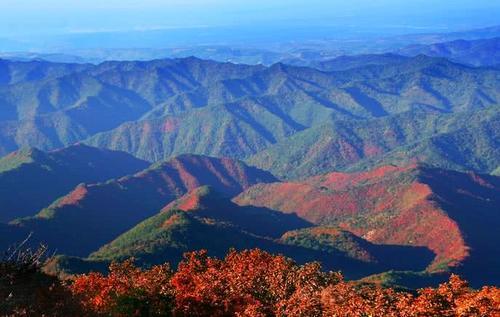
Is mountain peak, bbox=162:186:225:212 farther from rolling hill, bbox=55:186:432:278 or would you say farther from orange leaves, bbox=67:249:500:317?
orange leaves, bbox=67:249:500:317

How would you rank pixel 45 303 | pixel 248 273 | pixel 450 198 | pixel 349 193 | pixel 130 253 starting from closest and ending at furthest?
pixel 45 303 → pixel 248 273 → pixel 130 253 → pixel 450 198 → pixel 349 193

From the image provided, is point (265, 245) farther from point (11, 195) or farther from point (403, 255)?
point (11, 195)

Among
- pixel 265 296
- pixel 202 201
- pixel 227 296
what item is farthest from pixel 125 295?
pixel 202 201

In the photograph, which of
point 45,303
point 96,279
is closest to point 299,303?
point 45,303

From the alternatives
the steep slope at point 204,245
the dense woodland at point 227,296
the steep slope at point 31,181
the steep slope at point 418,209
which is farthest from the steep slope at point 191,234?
the dense woodland at point 227,296

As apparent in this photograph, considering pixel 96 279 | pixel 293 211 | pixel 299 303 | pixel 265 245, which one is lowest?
pixel 293 211

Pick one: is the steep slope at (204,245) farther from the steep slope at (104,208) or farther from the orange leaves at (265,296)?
the orange leaves at (265,296)
